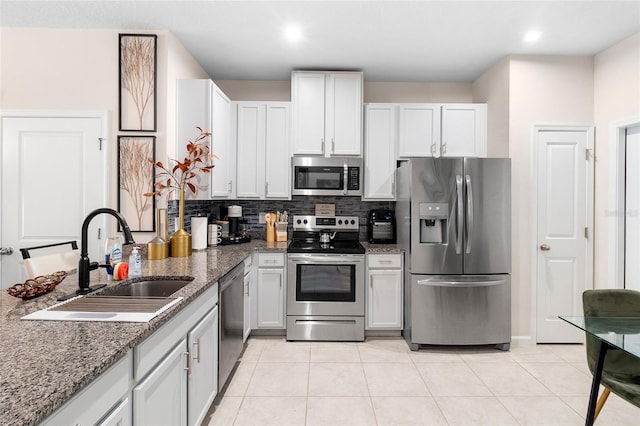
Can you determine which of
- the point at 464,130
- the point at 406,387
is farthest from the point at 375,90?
the point at 406,387

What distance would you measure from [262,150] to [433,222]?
6.24 feet

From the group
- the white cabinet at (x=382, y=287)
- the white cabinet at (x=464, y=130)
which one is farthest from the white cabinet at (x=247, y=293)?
the white cabinet at (x=464, y=130)

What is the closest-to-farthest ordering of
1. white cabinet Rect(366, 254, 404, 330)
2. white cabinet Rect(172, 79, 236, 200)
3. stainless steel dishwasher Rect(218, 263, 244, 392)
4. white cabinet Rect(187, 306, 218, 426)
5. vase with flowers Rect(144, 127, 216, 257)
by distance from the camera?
white cabinet Rect(187, 306, 218, 426) → stainless steel dishwasher Rect(218, 263, 244, 392) → vase with flowers Rect(144, 127, 216, 257) → white cabinet Rect(172, 79, 236, 200) → white cabinet Rect(366, 254, 404, 330)

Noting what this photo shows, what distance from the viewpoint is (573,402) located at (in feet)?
7.49

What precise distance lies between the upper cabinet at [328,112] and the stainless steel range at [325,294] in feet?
3.63

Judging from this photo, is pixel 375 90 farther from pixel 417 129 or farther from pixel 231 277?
pixel 231 277

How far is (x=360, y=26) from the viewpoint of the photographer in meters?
2.71

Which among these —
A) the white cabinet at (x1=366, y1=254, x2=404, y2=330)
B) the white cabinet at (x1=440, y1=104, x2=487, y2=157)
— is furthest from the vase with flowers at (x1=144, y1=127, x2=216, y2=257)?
the white cabinet at (x1=440, y1=104, x2=487, y2=157)

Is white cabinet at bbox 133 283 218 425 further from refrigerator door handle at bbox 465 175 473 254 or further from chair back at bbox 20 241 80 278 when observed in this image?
refrigerator door handle at bbox 465 175 473 254

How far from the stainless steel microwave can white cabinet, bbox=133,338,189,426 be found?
2197 millimetres

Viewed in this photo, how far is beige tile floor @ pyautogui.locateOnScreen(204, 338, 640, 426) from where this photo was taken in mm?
2115

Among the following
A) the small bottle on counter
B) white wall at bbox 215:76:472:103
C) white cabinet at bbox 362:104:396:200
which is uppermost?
white wall at bbox 215:76:472:103

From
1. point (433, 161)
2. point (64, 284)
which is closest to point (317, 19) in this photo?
point (433, 161)

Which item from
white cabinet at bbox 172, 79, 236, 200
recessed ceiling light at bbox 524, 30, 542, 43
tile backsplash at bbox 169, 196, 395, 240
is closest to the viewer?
recessed ceiling light at bbox 524, 30, 542, 43
